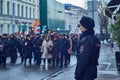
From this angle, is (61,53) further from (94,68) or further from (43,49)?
(94,68)

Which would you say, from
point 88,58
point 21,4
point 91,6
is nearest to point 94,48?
point 88,58

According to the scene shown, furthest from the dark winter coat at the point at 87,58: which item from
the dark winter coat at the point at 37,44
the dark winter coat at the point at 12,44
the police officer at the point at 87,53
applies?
the dark winter coat at the point at 12,44

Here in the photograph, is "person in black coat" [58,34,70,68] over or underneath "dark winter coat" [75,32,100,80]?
underneath

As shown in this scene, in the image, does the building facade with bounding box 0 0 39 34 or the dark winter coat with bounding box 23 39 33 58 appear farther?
the building facade with bounding box 0 0 39 34

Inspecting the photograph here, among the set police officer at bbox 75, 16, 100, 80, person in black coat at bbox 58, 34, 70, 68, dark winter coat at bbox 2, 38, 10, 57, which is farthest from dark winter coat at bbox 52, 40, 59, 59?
police officer at bbox 75, 16, 100, 80

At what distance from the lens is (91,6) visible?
39.1 ft

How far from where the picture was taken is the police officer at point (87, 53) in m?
6.82

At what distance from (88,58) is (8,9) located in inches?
2071

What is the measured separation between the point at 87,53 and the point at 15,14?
180ft

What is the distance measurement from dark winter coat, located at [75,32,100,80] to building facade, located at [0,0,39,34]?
49.1 m

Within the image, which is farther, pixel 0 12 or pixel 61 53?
pixel 0 12

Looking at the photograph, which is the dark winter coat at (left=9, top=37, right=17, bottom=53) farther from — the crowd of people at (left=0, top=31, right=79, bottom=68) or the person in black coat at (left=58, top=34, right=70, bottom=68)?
the person in black coat at (left=58, top=34, right=70, bottom=68)

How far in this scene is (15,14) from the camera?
200ft

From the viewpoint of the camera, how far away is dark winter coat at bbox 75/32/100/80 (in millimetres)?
6816
